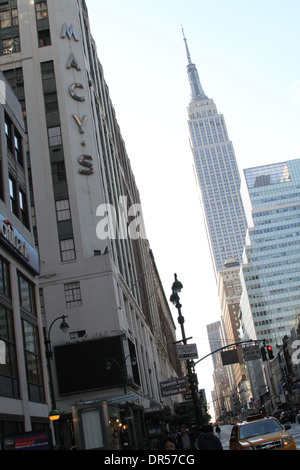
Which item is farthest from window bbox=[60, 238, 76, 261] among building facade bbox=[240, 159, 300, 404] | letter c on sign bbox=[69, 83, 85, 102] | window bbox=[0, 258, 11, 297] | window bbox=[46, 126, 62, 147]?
building facade bbox=[240, 159, 300, 404]

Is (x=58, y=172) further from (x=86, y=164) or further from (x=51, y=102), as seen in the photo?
(x=51, y=102)

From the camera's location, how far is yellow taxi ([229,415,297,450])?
1606 cm

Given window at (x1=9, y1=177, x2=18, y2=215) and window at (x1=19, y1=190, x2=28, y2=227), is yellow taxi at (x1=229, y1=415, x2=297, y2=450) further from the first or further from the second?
window at (x1=19, y1=190, x2=28, y2=227)

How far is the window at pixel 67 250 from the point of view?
Answer: 1885 inches

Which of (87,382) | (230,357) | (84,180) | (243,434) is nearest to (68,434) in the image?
(87,382)

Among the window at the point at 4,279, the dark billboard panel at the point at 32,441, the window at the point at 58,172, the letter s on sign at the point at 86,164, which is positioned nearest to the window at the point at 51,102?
the window at the point at 58,172

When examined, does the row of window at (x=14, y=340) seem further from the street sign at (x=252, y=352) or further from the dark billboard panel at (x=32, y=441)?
the street sign at (x=252, y=352)

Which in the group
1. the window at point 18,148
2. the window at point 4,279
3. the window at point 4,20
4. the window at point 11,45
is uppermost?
the window at point 4,20

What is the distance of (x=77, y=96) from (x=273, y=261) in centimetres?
12996

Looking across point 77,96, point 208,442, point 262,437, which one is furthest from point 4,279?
point 77,96

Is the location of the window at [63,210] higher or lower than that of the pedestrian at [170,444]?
higher

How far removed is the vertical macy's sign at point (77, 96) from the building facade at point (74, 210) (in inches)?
4.0

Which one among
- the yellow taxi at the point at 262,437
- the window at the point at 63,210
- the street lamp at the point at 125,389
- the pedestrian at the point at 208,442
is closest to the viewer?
the pedestrian at the point at 208,442

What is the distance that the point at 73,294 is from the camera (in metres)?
46.6
